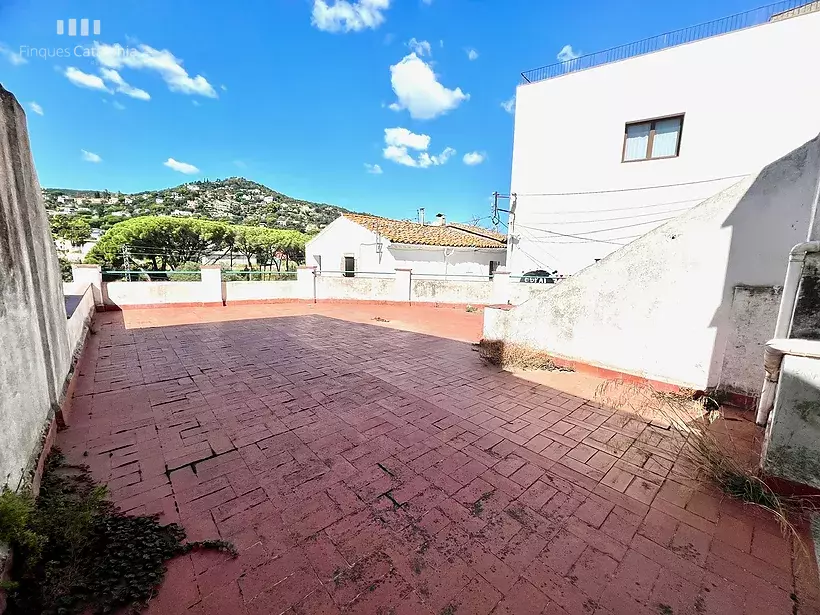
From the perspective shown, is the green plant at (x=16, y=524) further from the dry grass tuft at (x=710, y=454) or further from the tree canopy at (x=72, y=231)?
the tree canopy at (x=72, y=231)

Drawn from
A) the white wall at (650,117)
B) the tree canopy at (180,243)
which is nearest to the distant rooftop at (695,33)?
the white wall at (650,117)

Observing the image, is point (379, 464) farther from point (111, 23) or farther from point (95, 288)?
point (95, 288)

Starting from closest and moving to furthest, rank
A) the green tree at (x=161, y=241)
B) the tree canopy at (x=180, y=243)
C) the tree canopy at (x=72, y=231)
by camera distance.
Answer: the green tree at (x=161, y=241) < the tree canopy at (x=180, y=243) < the tree canopy at (x=72, y=231)

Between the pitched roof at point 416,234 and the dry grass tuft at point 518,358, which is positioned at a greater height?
the pitched roof at point 416,234

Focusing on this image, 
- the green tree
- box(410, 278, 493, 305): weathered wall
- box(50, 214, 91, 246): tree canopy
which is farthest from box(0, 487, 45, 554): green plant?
box(50, 214, 91, 246): tree canopy

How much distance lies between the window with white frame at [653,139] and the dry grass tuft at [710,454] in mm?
11127

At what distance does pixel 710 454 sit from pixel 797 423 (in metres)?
0.72

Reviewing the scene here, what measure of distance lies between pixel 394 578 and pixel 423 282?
11030 mm

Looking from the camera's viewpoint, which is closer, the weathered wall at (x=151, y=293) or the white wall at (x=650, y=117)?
the weathered wall at (x=151, y=293)

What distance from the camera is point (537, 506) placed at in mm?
2309

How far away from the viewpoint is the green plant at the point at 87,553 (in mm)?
1526

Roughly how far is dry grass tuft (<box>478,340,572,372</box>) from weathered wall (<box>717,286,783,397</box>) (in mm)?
1820

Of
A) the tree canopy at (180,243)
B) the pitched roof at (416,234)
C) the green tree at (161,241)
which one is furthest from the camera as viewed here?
the tree canopy at (180,243)

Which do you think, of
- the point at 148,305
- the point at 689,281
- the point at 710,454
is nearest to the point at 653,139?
the point at 689,281
